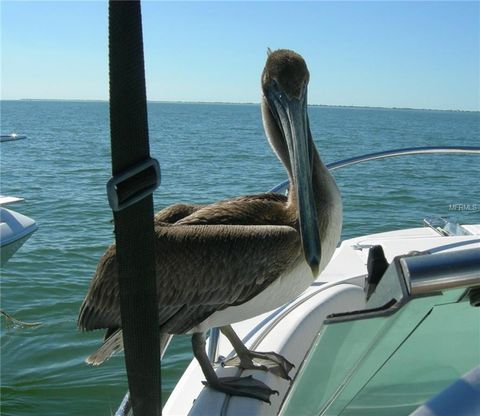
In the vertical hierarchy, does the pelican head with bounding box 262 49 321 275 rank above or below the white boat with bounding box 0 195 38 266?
above

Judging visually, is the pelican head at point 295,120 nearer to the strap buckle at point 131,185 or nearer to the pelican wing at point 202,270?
the pelican wing at point 202,270

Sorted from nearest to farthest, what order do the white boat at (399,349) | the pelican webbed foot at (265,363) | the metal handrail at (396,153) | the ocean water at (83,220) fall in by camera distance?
the white boat at (399,349), the pelican webbed foot at (265,363), the metal handrail at (396,153), the ocean water at (83,220)

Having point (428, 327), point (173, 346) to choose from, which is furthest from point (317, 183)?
point (173, 346)

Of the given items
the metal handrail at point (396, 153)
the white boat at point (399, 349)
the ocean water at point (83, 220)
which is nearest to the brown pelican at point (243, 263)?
the white boat at point (399, 349)

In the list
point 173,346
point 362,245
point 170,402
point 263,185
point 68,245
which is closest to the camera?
point 170,402

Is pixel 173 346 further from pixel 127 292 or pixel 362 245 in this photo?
pixel 127 292

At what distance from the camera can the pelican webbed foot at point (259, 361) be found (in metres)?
2.10

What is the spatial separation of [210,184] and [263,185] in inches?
58.0

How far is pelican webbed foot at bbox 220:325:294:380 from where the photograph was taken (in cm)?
210

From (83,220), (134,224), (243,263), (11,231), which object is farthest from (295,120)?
(83,220)

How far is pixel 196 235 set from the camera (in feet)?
7.16

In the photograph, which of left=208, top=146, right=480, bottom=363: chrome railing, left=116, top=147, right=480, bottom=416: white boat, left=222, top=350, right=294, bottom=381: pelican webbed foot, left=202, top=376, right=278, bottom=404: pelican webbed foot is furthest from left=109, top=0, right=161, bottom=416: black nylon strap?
left=208, top=146, right=480, bottom=363: chrome railing

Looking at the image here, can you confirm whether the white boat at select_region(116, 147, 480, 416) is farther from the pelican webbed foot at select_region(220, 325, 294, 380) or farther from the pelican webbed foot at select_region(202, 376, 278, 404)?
the pelican webbed foot at select_region(220, 325, 294, 380)

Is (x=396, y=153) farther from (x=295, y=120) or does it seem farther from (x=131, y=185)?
(x=131, y=185)
